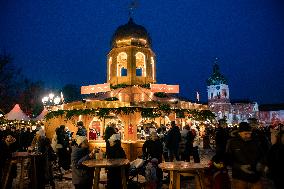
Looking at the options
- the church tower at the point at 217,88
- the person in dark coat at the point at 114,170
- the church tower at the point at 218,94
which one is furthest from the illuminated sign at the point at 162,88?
the church tower at the point at 217,88

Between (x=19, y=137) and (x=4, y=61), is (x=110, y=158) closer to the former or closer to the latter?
(x=19, y=137)

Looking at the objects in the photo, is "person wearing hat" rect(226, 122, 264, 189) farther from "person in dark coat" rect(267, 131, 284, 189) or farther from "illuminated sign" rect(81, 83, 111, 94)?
"illuminated sign" rect(81, 83, 111, 94)

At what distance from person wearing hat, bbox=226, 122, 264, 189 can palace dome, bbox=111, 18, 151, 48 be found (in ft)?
55.0

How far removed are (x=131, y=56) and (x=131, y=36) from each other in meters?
1.60

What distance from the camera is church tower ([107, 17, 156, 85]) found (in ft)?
71.3

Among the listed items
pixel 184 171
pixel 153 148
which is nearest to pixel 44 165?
pixel 153 148

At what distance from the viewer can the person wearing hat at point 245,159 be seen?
5.62 meters

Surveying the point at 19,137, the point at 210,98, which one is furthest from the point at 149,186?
the point at 210,98

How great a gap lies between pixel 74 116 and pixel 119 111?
3.58 m

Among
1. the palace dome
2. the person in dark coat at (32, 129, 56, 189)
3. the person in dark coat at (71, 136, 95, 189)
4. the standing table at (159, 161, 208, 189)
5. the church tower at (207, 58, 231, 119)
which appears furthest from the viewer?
the church tower at (207, 58, 231, 119)

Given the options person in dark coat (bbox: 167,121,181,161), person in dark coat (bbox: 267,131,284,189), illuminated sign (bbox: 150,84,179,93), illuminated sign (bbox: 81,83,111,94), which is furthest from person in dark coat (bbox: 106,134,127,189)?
illuminated sign (bbox: 81,83,111,94)

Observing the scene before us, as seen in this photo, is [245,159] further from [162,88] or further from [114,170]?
[162,88]

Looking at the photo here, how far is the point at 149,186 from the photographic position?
8.60 m

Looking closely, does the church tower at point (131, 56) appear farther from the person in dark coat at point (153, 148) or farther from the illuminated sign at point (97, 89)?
the person in dark coat at point (153, 148)
